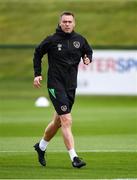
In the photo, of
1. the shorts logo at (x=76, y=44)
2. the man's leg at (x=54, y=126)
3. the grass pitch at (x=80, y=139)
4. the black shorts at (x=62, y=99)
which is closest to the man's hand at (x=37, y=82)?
the black shorts at (x=62, y=99)

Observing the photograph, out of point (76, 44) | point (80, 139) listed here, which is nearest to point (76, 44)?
point (76, 44)

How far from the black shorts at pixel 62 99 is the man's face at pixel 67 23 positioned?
882mm

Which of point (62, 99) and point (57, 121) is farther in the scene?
point (57, 121)

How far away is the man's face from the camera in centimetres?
1292

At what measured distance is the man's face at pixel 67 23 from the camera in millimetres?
12922

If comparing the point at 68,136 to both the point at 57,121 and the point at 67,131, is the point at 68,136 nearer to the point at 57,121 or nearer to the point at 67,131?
the point at 67,131

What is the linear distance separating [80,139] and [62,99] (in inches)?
184

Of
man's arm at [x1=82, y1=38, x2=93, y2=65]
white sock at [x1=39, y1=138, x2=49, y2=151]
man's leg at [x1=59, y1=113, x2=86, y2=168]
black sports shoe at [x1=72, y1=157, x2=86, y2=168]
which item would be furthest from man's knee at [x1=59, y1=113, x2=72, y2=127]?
man's arm at [x1=82, y1=38, x2=93, y2=65]

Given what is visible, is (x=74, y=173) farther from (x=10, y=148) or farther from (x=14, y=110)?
(x=14, y=110)

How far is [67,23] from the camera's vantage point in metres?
13.0

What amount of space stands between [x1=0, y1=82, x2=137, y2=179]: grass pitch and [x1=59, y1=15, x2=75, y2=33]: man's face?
1.97 m

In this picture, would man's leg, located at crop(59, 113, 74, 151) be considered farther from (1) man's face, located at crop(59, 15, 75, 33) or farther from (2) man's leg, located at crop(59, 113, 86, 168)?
(1) man's face, located at crop(59, 15, 75, 33)

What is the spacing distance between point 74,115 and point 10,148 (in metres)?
8.12

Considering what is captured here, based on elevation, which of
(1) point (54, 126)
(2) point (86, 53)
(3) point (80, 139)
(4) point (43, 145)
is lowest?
(3) point (80, 139)
